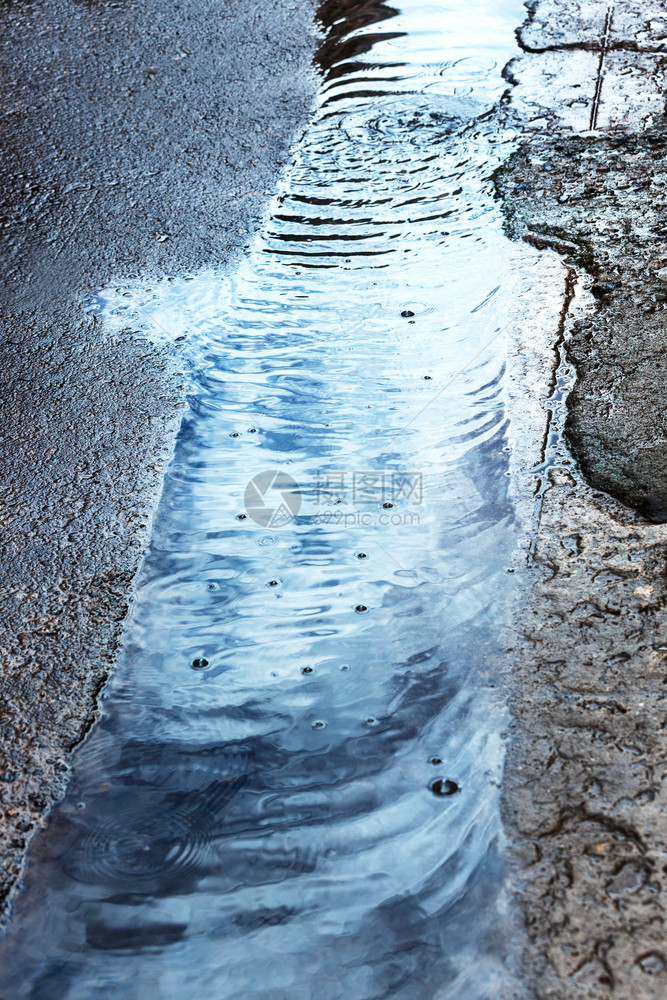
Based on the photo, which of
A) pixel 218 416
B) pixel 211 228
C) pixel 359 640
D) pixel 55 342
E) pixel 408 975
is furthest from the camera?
pixel 211 228

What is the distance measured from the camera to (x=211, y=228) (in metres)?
3.46

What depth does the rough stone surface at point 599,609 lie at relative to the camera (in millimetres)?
1428

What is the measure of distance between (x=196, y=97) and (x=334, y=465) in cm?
277

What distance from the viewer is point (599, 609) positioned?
1950mm

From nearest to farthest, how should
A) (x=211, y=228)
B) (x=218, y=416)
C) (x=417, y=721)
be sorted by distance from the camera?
1. (x=417, y=721)
2. (x=218, y=416)
3. (x=211, y=228)

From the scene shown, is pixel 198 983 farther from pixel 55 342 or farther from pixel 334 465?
pixel 55 342

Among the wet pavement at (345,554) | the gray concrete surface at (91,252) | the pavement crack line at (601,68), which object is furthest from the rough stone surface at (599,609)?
the gray concrete surface at (91,252)

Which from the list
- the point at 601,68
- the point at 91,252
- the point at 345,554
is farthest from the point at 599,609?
the point at 601,68

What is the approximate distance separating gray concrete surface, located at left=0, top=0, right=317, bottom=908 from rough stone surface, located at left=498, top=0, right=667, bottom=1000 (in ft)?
3.20

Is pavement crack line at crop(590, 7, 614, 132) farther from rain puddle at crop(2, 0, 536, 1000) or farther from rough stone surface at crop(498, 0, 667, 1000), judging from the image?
rain puddle at crop(2, 0, 536, 1000)

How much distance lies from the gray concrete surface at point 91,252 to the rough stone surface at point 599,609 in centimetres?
97

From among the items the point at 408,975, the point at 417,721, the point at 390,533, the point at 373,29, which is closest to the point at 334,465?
the point at 390,533

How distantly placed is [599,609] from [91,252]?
2425 millimetres

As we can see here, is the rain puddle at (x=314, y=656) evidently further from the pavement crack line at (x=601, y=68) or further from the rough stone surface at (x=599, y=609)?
the pavement crack line at (x=601, y=68)
